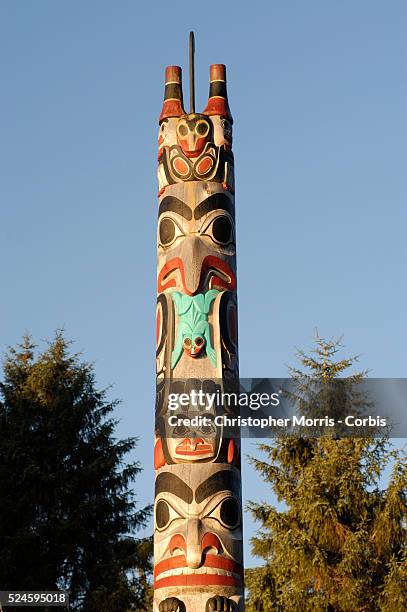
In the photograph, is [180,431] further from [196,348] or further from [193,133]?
[193,133]

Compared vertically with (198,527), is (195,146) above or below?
above

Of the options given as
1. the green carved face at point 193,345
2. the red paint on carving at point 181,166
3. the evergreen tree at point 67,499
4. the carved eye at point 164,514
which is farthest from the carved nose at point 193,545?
the evergreen tree at point 67,499

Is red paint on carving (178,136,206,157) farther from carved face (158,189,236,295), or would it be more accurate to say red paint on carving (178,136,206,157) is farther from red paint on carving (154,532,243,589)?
red paint on carving (154,532,243,589)

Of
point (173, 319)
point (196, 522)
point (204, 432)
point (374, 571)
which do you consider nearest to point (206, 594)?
point (196, 522)

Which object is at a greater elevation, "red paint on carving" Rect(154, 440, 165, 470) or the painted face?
the painted face

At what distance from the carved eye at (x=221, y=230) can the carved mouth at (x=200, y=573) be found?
17.2 ft

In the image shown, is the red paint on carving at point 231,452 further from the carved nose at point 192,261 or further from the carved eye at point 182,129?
the carved eye at point 182,129

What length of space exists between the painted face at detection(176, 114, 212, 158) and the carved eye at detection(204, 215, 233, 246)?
4.40ft

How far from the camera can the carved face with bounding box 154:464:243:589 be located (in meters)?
14.2

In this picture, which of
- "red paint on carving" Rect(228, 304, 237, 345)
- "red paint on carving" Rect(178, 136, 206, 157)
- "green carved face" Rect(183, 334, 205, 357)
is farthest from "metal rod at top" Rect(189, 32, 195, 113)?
"green carved face" Rect(183, 334, 205, 357)

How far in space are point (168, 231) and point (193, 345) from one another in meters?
2.22

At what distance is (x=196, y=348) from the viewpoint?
15680mm

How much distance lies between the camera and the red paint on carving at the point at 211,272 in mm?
16250

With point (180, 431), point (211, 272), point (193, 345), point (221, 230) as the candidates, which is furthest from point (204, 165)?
point (180, 431)
